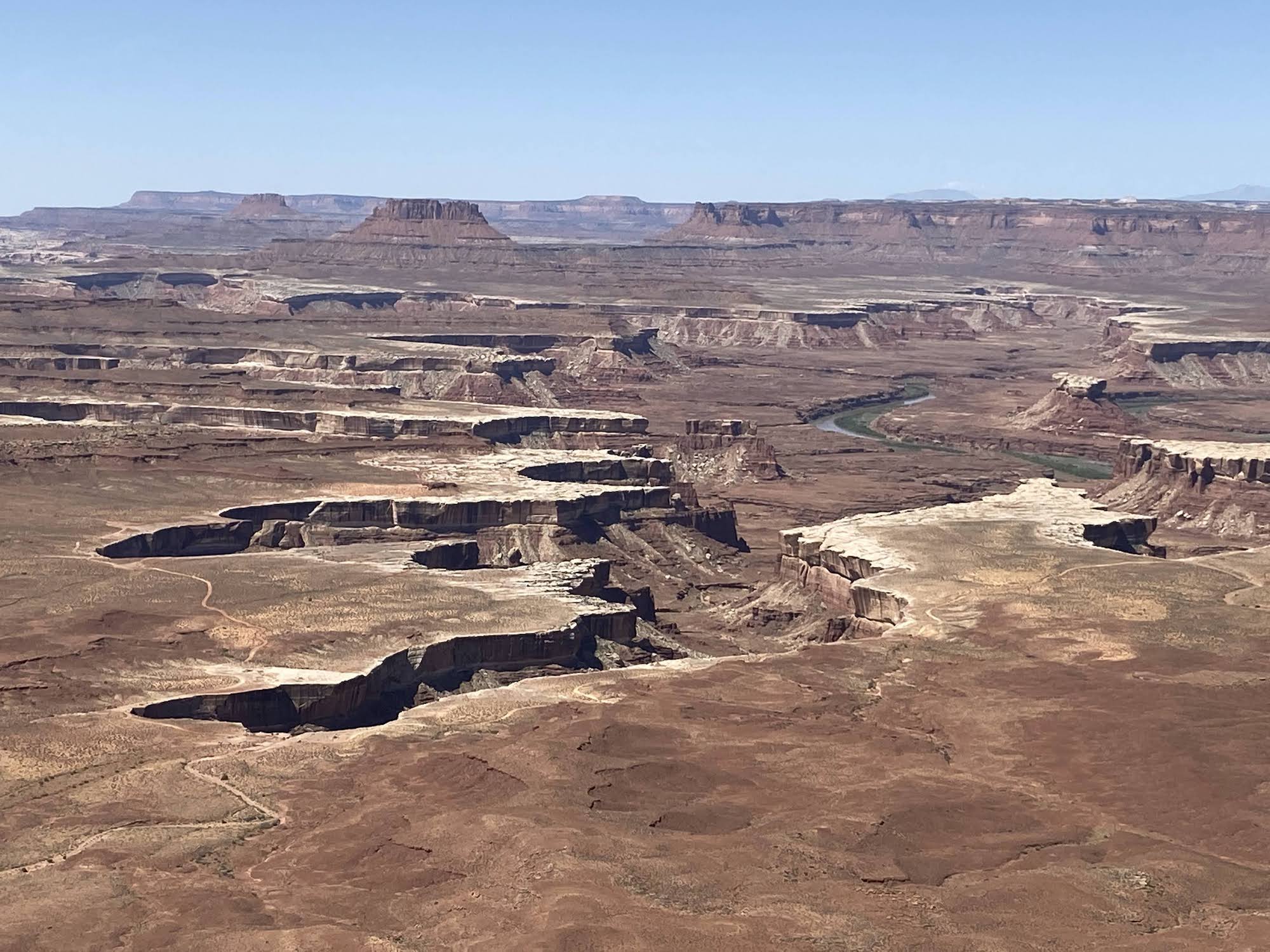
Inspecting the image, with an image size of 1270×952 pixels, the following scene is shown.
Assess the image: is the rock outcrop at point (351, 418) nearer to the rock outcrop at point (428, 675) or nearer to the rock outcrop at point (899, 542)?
the rock outcrop at point (899, 542)

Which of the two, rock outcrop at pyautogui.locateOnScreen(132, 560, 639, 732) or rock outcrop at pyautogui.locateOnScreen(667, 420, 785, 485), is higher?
rock outcrop at pyautogui.locateOnScreen(132, 560, 639, 732)

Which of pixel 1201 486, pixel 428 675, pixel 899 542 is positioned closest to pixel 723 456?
pixel 1201 486

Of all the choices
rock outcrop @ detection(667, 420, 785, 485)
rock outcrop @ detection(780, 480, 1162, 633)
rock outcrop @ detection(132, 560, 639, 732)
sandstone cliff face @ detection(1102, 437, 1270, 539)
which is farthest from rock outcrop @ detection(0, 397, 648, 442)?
rock outcrop @ detection(132, 560, 639, 732)

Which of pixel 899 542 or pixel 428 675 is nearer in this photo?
pixel 428 675

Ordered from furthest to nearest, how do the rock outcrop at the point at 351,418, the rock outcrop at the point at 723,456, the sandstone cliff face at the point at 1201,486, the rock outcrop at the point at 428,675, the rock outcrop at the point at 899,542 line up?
the rock outcrop at the point at 723,456, the rock outcrop at the point at 351,418, the sandstone cliff face at the point at 1201,486, the rock outcrop at the point at 899,542, the rock outcrop at the point at 428,675

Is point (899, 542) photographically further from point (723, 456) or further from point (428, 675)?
point (723, 456)

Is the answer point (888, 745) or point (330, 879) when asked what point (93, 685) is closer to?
point (330, 879)

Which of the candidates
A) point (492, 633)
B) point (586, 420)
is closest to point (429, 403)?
point (586, 420)

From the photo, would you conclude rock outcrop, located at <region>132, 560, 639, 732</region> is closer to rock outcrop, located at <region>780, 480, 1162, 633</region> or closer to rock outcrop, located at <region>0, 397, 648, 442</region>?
rock outcrop, located at <region>780, 480, 1162, 633</region>

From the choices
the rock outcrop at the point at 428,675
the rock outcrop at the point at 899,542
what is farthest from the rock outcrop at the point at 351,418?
the rock outcrop at the point at 428,675
